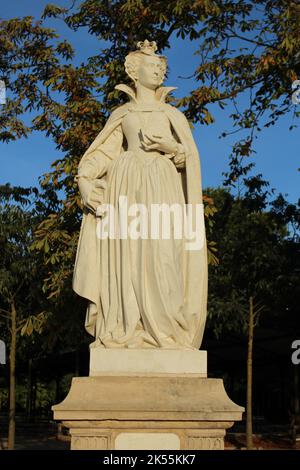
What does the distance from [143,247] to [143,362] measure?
1055 millimetres

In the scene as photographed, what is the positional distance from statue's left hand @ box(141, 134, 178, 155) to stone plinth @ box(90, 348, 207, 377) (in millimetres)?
1904

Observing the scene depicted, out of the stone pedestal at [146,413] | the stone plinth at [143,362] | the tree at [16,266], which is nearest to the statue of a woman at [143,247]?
the stone plinth at [143,362]

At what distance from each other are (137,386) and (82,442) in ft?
2.04

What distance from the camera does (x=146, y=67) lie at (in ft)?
24.0

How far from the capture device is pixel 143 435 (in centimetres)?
591

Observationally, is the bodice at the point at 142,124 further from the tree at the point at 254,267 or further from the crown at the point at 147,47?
the tree at the point at 254,267

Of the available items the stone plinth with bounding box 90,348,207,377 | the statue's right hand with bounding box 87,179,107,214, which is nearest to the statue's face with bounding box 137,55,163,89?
the statue's right hand with bounding box 87,179,107,214

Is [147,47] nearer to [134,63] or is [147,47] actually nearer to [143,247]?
[134,63]

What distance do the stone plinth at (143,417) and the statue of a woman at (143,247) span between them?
0.53 meters

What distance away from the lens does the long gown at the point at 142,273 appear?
21.4ft

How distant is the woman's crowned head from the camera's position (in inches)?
288

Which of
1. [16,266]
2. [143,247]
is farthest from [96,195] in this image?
[16,266]

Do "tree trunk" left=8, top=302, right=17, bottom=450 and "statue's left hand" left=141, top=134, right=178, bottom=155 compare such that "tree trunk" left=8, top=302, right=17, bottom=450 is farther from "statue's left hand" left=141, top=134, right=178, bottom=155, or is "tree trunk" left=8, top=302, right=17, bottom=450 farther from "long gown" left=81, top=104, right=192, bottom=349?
"statue's left hand" left=141, top=134, right=178, bottom=155

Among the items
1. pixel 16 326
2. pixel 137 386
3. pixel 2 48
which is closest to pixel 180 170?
pixel 137 386
